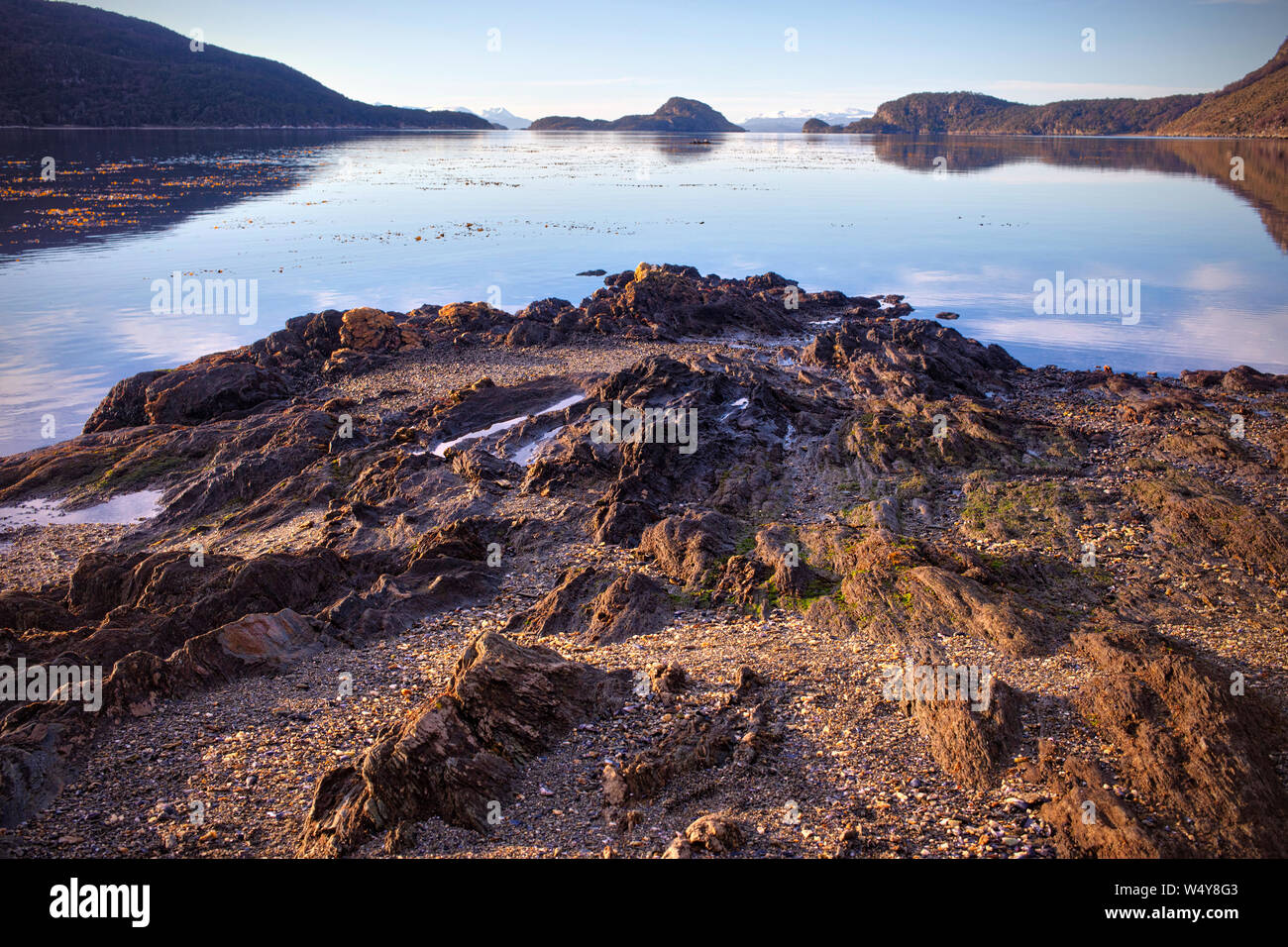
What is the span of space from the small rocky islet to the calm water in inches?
391

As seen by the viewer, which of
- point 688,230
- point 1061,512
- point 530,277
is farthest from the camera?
point 688,230

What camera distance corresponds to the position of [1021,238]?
2596 inches

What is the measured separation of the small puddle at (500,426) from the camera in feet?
82.8

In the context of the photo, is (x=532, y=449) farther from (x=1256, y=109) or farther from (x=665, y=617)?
(x=1256, y=109)

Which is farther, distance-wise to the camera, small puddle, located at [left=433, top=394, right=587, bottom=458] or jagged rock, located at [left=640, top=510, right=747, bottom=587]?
small puddle, located at [left=433, top=394, right=587, bottom=458]

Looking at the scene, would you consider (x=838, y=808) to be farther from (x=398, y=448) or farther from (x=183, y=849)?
(x=398, y=448)

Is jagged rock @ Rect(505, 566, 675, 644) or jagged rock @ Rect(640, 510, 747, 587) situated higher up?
jagged rock @ Rect(640, 510, 747, 587)

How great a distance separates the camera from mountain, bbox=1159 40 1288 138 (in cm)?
15075

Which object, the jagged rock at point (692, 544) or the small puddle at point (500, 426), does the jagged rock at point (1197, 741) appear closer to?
the jagged rock at point (692, 544)

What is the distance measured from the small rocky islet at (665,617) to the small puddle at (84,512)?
471mm

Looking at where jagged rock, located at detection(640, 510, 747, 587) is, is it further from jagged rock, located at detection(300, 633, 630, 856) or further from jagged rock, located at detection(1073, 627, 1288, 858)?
jagged rock, located at detection(1073, 627, 1288, 858)

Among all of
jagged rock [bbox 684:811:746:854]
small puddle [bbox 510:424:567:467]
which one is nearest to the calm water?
small puddle [bbox 510:424:567:467]
